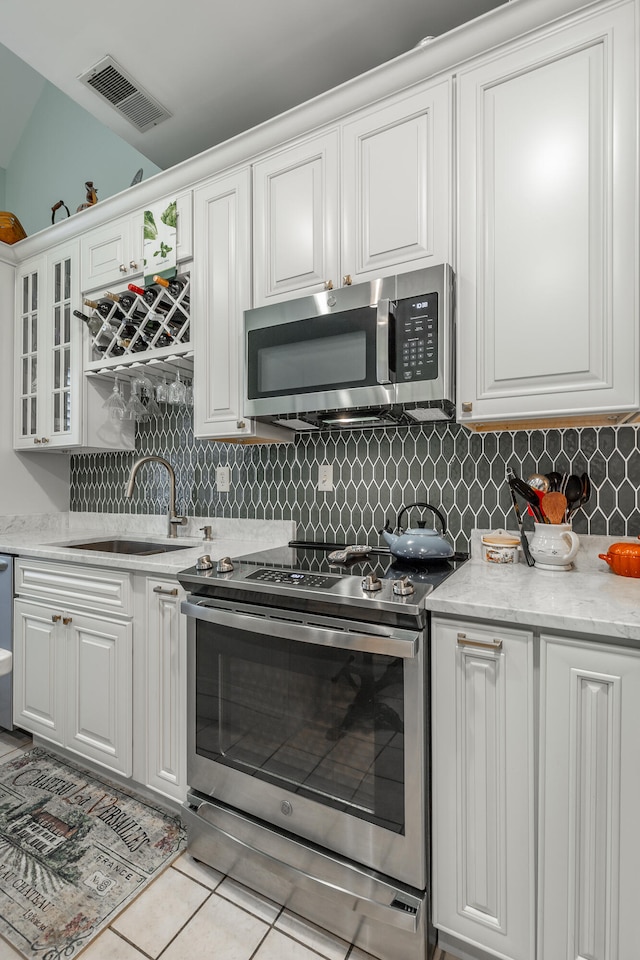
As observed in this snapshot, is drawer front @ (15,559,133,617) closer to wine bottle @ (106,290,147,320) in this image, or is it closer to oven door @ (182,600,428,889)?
oven door @ (182,600,428,889)

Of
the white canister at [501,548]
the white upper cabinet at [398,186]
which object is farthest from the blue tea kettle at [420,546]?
the white upper cabinet at [398,186]

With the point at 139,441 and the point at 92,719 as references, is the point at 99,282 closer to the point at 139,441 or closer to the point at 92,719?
the point at 139,441

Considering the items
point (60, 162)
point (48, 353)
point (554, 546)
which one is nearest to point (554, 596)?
point (554, 546)

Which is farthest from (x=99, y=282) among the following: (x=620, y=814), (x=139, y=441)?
(x=620, y=814)

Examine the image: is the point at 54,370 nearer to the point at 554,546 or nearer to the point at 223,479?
the point at 223,479

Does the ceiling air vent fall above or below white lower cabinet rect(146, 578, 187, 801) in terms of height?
above

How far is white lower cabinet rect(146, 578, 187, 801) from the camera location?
1.69 m

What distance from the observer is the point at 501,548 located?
1595mm

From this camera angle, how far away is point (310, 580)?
4.62ft

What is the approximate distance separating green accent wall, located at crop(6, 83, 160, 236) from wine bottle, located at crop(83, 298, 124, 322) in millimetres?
1035

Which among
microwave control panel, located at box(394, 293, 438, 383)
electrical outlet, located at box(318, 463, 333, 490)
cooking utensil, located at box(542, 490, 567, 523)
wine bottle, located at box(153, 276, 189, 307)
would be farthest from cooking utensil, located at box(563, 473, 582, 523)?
wine bottle, located at box(153, 276, 189, 307)

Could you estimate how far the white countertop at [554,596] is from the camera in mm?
1018

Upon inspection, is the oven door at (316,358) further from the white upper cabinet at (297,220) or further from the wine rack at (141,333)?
the wine rack at (141,333)

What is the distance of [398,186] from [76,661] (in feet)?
7.27
